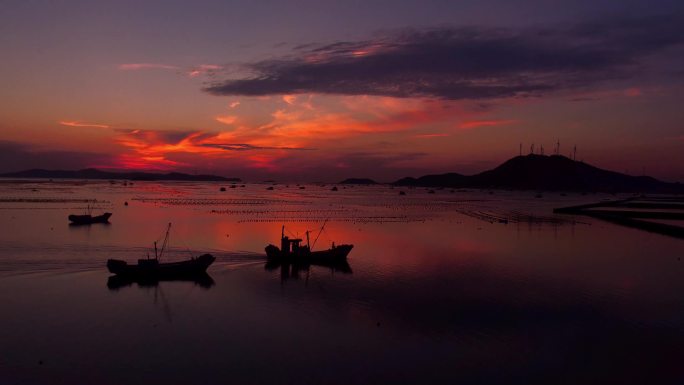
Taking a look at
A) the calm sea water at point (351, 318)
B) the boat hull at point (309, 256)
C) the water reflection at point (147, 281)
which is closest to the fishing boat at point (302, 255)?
the boat hull at point (309, 256)

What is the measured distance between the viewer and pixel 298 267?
28609 mm

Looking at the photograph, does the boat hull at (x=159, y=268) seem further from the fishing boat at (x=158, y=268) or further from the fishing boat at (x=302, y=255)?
the fishing boat at (x=302, y=255)

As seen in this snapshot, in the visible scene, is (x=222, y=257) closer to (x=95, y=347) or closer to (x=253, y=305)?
(x=253, y=305)

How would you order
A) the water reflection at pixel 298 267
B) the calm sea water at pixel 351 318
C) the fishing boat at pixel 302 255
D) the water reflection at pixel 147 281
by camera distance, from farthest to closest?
the fishing boat at pixel 302 255 < the water reflection at pixel 298 267 < the water reflection at pixel 147 281 < the calm sea water at pixel 351 318

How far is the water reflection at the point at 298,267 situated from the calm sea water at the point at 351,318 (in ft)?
1.24

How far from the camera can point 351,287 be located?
78.3ft

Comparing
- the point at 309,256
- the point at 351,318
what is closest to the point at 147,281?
the point at 309,256

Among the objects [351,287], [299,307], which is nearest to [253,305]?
[299,307]

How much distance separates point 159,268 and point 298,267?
767cm

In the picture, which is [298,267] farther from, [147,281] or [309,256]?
[147,281]

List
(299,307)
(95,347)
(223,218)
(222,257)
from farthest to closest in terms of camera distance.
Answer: (223,218)
(222,257)
(299,307)
(95,347)

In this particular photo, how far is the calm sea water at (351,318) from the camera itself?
14148 mm

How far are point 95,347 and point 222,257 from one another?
15282 mm

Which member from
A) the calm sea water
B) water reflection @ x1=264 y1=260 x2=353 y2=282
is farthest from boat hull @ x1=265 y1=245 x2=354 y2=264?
the calm sea water
